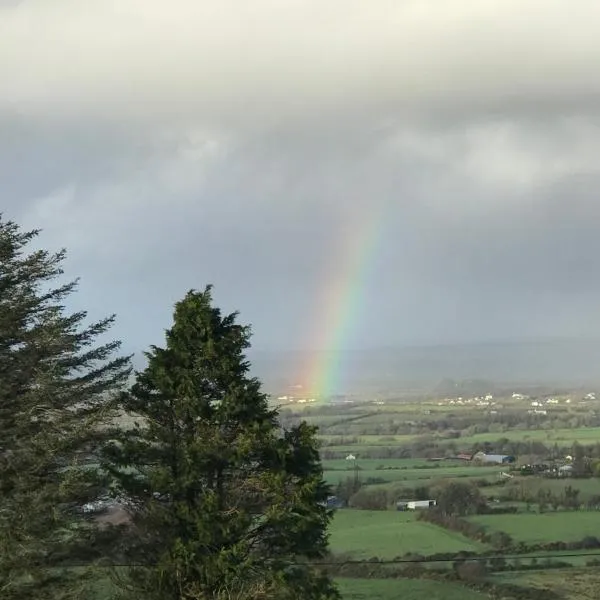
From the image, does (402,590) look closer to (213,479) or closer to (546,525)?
(213,479)

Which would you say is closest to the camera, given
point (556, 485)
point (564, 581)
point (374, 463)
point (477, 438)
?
point (564, 581)

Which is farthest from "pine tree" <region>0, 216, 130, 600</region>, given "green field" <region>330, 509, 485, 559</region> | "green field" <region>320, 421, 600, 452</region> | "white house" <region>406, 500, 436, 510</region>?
"green field" <region>320, 421, 600, 452</region>

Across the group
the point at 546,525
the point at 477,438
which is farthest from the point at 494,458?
the point at 546,525

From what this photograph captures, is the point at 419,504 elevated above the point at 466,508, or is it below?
above

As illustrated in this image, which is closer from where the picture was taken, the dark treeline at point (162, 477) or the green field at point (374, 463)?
the dark treeline at point (162, 477)

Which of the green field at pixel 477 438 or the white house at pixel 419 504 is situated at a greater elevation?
the green field at pixel 477 438

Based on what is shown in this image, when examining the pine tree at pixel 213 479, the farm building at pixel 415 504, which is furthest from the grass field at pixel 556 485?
the pine tree at pixel 213 479

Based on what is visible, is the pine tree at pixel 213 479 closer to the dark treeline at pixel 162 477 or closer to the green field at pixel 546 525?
the dark treeline at pixel 162 477
